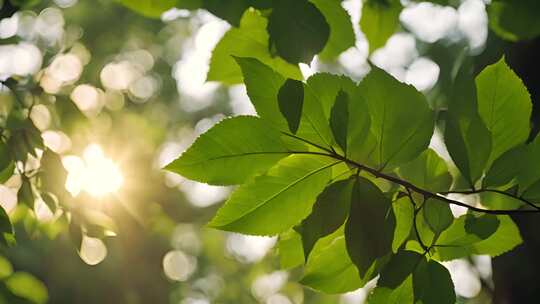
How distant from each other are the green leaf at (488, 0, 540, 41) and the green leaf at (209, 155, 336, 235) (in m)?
0.41

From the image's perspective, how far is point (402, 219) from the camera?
1.85 ft

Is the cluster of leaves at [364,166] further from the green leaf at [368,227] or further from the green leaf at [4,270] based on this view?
the green leaf at [4,270]

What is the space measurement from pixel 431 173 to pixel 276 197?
0.63ft

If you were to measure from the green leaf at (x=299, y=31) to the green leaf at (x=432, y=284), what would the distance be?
0.28 meters

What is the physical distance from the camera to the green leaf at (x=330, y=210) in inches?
20.4

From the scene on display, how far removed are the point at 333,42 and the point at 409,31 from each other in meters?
2.62

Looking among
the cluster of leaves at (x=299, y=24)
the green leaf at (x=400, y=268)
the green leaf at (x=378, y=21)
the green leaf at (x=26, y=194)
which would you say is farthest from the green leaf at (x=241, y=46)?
the green leaf at (x=26, y=194)

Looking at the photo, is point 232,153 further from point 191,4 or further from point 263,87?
point 191,4

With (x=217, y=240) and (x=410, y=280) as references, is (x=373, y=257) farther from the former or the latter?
(x=217, y=240)

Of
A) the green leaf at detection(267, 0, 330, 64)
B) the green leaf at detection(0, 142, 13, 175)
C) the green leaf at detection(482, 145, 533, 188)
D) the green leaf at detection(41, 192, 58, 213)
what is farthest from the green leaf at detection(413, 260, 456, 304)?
the green leaf at detection(41, 192, 58, 213)

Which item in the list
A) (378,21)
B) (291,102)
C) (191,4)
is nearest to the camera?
(291,102)

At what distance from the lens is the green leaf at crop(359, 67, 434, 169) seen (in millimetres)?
519

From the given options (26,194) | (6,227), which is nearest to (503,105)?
(6,227)

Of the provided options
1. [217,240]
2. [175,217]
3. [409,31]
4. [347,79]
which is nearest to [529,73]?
[347,79]
